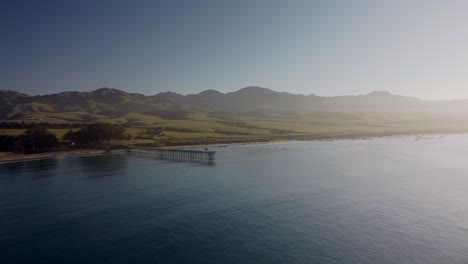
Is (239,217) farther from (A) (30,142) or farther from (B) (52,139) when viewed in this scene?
(B) (52,139)

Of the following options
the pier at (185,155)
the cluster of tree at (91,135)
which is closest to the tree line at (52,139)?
the cluster of tree at (91,135)

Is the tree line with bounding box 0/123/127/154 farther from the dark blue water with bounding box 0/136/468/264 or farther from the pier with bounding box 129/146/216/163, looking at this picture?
the dark blue water with bounding box 0/136/468/264

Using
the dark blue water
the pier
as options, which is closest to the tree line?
the pier

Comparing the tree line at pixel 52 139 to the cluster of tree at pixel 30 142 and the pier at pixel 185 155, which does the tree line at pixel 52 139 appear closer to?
the cluster of tree at pixel 30 142

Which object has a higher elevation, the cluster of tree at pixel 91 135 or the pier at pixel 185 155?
the cluster of tree at pixel 91 135

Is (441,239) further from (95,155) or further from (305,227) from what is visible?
(95,155)

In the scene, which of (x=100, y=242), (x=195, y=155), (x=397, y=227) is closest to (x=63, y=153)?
(x=195, y=155)
